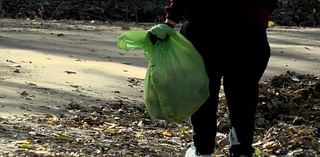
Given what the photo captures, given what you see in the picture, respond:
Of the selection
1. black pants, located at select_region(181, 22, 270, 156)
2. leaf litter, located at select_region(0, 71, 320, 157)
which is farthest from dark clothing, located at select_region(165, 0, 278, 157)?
leaf litter, located at select_region(0, 71, 320, 157)

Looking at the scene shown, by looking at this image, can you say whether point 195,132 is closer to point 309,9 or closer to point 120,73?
point 120,73

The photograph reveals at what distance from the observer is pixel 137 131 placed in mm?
5965

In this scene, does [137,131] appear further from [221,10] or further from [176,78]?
[221,10]

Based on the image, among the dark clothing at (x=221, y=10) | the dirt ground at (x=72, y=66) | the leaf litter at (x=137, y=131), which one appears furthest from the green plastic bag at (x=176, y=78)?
the dirt ground at (x=72, y=66)

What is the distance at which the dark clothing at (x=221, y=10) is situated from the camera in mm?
4332

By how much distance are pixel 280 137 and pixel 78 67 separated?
4.31 m

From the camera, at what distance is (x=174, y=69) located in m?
4.39

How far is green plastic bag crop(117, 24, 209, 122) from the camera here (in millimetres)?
4379

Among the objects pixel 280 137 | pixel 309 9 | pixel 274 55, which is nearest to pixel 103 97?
pixel 280 137

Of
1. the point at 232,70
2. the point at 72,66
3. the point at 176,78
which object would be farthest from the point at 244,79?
the point at 72,66

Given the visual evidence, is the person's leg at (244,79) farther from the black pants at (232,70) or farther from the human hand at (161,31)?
the human hand at (161,31)

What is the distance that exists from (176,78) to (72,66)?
17.2 ft

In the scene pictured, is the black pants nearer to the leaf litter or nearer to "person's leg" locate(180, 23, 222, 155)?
"person's leg" locate(180, 23, 222, 155)

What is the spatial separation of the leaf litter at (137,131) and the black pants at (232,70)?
633 mm
